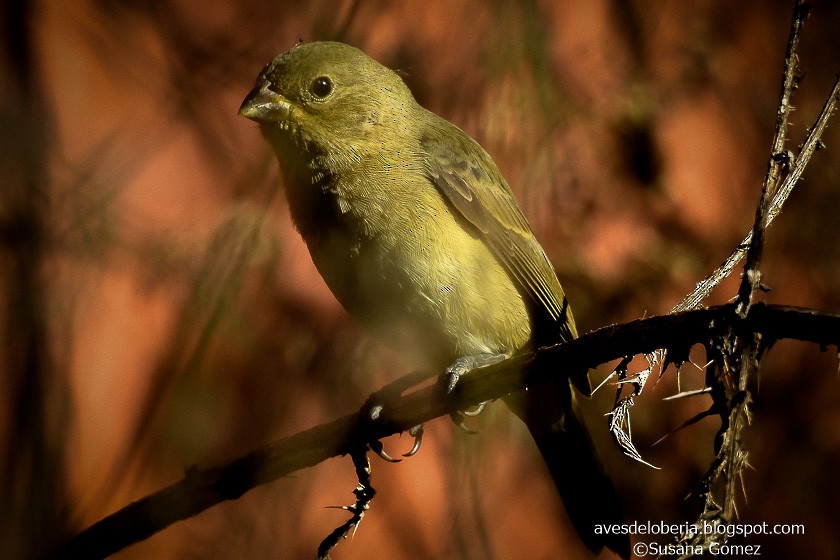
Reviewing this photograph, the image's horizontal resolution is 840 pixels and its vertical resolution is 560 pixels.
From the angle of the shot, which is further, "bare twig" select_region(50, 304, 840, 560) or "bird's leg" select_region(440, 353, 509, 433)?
"bird's leg" select_region(440, 353, 509, 433)

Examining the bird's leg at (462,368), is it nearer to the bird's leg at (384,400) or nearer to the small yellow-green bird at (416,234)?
the small yellow-green bird at (416,234)

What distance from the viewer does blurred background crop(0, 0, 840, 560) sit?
2889 mm

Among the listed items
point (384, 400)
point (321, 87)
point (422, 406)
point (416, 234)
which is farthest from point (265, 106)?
point (422, 406)

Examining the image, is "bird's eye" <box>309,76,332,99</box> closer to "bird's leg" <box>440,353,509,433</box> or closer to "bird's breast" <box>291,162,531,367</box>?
"bird's breast" <box>291,162,531,367</box>

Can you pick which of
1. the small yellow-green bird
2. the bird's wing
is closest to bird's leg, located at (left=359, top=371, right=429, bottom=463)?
the small yellow-green bird

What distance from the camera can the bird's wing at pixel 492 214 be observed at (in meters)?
2.92

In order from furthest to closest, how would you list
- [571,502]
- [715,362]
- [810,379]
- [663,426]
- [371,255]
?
[810,379], [663,426], [571,502], [371,255], [715,362]

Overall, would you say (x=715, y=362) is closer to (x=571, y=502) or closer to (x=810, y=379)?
(x=571, y=502)

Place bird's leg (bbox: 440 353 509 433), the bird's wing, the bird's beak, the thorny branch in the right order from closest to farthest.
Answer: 1. the thorny branch
2. bird's leg (bbox: 440 353 509 433)
3. the bird's beak
4. the bird's wing

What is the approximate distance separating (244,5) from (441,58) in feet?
2.73

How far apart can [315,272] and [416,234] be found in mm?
1181

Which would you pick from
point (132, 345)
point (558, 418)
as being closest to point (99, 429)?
point (132, 345)

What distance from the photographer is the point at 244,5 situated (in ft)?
12.0

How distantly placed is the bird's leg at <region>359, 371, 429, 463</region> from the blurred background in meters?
0.25
